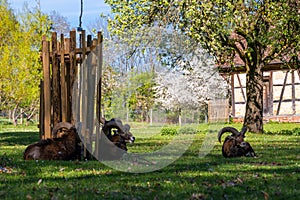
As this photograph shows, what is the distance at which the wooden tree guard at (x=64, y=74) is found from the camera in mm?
9930

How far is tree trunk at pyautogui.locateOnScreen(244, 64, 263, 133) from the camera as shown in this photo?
20453 mm

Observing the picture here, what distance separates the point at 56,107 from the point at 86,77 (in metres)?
1.07

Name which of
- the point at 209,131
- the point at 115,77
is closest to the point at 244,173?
the point at 115,77

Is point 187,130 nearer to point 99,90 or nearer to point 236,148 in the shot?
point 236,148

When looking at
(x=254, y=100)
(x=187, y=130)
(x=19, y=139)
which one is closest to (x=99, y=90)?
(x=187, y=130)

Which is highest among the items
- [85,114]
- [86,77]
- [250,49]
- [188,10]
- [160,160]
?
[188,10]

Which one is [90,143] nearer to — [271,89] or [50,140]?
[50,140]

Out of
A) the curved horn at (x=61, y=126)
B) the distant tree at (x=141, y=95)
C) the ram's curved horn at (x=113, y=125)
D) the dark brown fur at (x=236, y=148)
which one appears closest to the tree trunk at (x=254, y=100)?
the distant tree at (x=141, y=95)

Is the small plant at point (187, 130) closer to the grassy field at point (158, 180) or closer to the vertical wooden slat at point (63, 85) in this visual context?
the vertical wooden slat at point (63, 85)

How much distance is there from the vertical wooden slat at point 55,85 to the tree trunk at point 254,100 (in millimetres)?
11445

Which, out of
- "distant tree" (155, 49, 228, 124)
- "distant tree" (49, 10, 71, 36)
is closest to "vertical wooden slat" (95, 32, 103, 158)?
"distant tree" (155, 49, 228, 124)

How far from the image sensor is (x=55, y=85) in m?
10.5

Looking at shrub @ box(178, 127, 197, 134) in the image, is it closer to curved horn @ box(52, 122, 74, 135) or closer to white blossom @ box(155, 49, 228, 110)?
white blossom @ box(155, 49, 228, 110)

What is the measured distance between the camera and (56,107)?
1054cm
